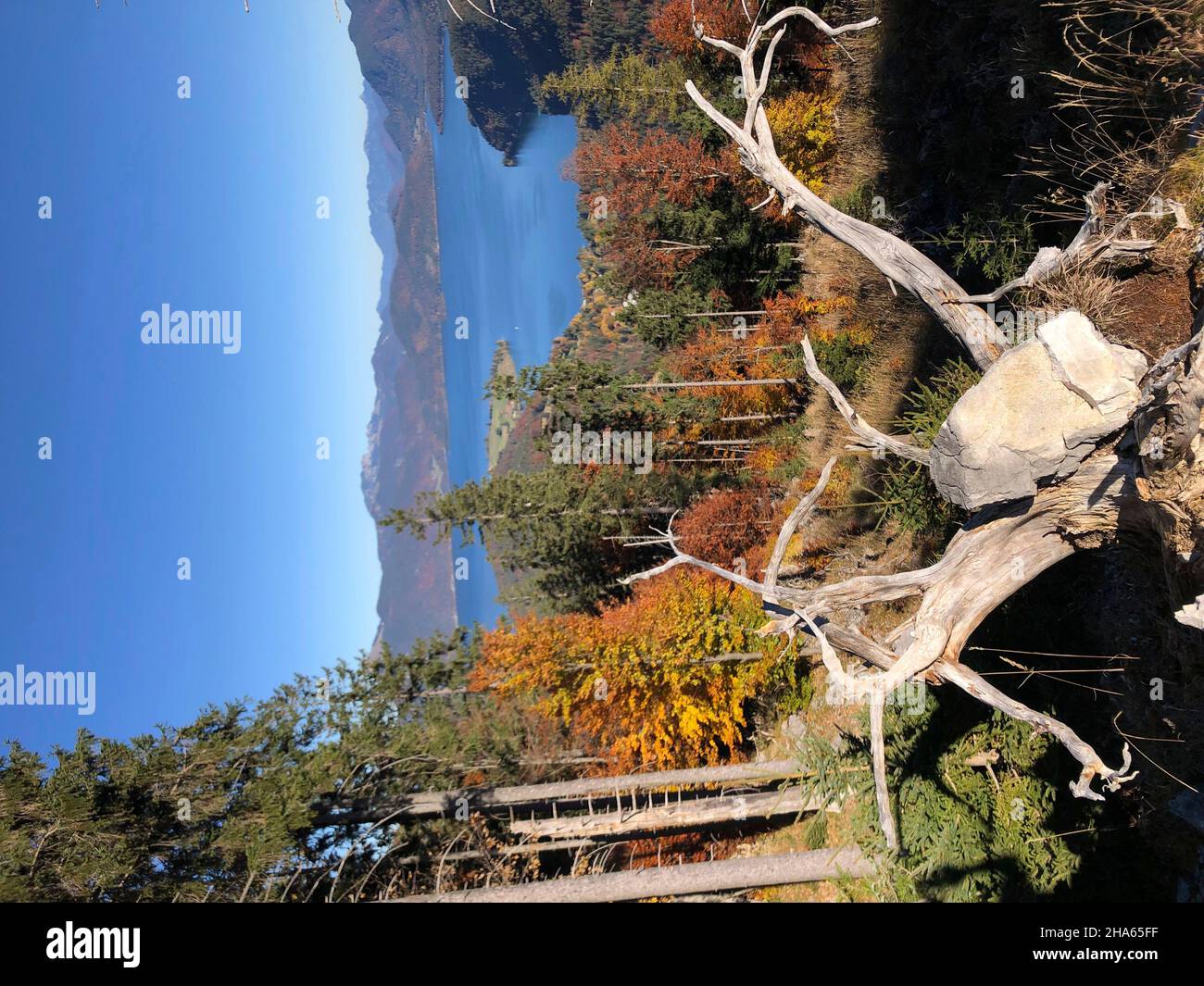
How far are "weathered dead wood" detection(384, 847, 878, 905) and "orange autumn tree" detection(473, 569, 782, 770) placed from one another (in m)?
4.26

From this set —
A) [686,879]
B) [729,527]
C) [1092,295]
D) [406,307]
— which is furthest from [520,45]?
[406,307]

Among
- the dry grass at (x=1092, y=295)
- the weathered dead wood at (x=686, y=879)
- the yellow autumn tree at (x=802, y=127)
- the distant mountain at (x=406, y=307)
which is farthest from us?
the distant mountain at (x=406, y=307)

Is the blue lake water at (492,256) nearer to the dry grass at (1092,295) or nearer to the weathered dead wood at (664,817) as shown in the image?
the weathered dead wood at (664,817)

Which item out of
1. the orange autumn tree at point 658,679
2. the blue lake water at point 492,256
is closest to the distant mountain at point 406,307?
the blue lake water at point 492,256

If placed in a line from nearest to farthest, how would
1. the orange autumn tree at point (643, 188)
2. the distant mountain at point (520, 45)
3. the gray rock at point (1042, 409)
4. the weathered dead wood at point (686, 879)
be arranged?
the gray rock at point (1042, 409) < the weathered dead wood at point (686, 879) < the orange autumn tree at point (643, 188) < the distant mountain at point (520, 45)

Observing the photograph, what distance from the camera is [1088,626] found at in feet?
33.0

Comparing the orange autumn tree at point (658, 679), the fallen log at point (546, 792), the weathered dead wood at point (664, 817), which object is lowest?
the weathered dead wood at point (664, 817)

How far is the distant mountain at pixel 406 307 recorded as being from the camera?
9319 cm

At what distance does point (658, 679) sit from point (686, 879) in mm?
5298

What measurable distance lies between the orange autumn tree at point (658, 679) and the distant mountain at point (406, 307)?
69.9 metres

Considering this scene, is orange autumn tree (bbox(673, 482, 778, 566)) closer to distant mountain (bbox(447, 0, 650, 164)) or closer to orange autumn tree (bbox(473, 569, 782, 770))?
orange autumn tree (bbox(473, 569, 782, 770))

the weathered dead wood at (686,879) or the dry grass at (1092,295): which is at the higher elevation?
the dry grass at (1092,295)

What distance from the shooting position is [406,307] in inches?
4921

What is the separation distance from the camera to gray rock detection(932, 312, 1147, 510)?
675cm
